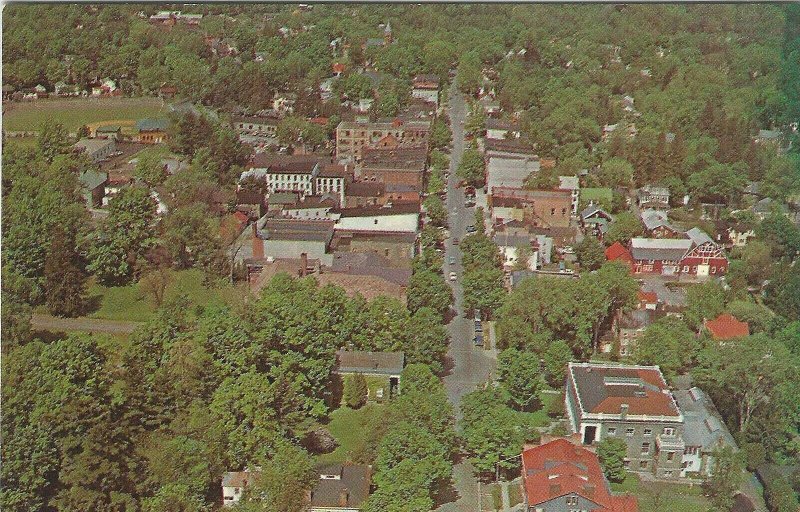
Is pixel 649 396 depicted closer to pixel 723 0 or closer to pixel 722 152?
pixel 723 0

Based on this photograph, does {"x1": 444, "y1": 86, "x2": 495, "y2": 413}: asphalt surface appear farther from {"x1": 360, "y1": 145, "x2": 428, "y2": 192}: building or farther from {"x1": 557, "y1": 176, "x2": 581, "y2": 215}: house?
{"x1": 557, "y1": 176, "x2": 581, "y2": 215}: house

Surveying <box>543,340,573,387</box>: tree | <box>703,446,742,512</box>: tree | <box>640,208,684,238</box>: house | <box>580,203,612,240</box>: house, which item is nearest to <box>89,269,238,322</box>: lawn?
<box>543,340,573,387</box>: tree

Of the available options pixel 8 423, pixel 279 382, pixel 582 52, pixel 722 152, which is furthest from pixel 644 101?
pixel 8 423

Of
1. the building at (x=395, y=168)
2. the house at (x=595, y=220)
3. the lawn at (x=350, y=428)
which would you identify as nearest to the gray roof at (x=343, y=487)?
the lawn at (x=350, y=428)

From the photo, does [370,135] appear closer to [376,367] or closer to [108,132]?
[108,132]

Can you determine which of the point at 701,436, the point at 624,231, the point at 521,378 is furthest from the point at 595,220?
the point at 701,436

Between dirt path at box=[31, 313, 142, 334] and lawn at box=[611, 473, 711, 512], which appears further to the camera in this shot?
dirt path at box=[31, 313, 142, 334]

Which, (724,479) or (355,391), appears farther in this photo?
(355,391)

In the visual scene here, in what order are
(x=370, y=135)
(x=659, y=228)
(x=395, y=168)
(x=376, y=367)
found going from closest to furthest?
A: (x=376, y=367) < (x=659, y=228) < (x=395, y=168) < (x=370, y=135)
